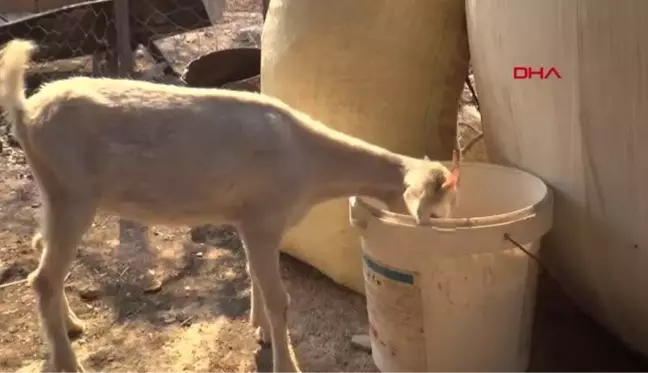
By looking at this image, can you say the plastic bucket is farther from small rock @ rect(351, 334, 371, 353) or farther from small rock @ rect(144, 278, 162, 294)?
small rock @ rect(144, 278, 162, 294)

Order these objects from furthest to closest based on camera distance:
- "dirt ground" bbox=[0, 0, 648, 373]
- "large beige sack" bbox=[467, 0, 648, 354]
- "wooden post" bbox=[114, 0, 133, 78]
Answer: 1. "wooden post" bbox=[114, 0, 133, 78]
2. "dirt ground" bbox=[0, 0, 648, 373]
3. "large beige sack" bbox=[467, 0, 648, 354]

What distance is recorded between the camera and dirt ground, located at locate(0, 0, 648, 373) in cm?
137

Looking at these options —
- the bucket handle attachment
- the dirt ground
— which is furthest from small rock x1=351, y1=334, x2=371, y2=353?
the bucket handle attachment

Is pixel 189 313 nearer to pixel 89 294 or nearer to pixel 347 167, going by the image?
pixel 89 294

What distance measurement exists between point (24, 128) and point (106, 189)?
0.47 ft

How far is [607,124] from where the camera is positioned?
3.56 ft

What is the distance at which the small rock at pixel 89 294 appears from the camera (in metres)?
1.56

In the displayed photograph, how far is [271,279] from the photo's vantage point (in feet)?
4.11

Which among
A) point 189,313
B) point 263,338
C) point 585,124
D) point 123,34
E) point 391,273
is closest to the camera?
point 585,124

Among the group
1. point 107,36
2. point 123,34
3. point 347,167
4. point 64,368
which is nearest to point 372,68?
point 347,167

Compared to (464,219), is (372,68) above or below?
above

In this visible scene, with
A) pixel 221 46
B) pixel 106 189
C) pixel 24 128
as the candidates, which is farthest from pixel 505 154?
pixel 221 46

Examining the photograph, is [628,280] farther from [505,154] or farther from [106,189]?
[106,189]

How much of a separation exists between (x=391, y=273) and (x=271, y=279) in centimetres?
18
